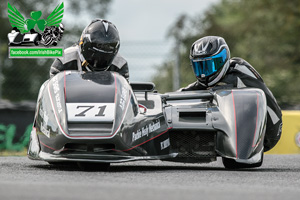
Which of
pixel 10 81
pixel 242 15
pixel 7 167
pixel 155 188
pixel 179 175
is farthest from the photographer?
pixel 242 15

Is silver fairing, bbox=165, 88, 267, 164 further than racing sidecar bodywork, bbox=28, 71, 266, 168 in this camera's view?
Yes

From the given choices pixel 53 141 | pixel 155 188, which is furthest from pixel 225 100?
pixel 155 188

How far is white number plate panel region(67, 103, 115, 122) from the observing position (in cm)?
691

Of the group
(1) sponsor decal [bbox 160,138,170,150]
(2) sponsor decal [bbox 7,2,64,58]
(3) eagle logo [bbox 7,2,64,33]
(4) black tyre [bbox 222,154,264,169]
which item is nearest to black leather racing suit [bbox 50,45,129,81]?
(1) sponsor decal [bbox 160,138,170,150]

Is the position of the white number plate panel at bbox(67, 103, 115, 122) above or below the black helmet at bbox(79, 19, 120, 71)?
below

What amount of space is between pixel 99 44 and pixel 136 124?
130 centimetres

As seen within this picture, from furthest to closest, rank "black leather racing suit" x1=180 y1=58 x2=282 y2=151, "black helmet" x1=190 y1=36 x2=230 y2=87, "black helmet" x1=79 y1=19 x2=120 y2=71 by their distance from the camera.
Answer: "black helmet" x1=190 y1=36 x2=230 y2=87 < "black leather racing suit" x1=180 y1=58 x2=282 y2=151 < "black helmet" x1=79 y1=19 x2=120 y2=71

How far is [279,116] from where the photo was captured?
860cm

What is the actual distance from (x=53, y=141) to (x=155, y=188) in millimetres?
1817

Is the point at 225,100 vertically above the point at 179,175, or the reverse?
the point at 225,100

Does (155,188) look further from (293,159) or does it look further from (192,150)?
(293,159)

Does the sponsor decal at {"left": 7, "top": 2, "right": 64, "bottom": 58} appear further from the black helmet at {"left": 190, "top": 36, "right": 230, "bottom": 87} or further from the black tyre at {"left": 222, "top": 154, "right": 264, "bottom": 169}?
the black tyre at {"left": 222, "top": 154, "right": 264, "bottom": 169}

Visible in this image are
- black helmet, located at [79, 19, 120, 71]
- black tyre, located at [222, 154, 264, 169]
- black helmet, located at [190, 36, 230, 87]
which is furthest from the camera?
black helmet, located at [190, 36, 230, 87]

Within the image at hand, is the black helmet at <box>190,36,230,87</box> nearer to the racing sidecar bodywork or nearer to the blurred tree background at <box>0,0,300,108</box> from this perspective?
the racing sidecar bodywork
